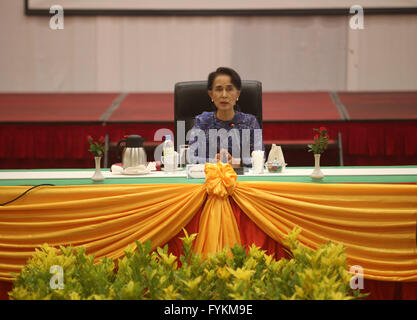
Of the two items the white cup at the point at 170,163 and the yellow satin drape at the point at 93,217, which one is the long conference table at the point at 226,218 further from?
the white cup at the point at 170,163

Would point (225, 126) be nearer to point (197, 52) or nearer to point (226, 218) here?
point (226, 218)

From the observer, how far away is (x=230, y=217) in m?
1.37

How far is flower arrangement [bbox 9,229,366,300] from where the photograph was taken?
1014 mm

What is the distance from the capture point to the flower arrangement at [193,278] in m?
1.01

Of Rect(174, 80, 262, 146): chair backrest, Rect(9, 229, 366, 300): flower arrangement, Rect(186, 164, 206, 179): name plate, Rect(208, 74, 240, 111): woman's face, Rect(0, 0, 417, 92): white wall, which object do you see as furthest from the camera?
Rect(0, 0, 417, 92): white wall

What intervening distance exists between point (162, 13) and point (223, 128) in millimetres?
2154

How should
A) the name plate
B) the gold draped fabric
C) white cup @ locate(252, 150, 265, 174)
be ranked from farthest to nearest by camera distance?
white cup @ locate(252, 150, 265, 174), the name plate, the gold draped fabric

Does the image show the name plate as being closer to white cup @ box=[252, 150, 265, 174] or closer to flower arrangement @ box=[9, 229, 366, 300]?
white cup @ box=[252, 150, 265, 174]

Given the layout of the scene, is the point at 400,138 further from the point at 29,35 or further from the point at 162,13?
the point at 29,35

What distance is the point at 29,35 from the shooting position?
12.8 ft

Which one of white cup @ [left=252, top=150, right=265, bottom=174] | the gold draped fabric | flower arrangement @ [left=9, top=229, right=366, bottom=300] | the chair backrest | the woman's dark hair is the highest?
the woman's dark hair

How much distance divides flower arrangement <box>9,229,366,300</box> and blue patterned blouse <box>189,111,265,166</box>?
828 millimetres

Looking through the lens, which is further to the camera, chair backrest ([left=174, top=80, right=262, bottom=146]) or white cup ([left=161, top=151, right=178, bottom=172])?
chair backrest ([left=174, top=80, right=262, bottom=146])

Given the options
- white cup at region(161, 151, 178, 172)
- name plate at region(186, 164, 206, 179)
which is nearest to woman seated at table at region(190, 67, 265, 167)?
white cup at region(161, 151, 178, 172)
